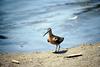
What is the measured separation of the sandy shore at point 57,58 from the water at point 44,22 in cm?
137

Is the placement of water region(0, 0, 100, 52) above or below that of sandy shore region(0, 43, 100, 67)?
below

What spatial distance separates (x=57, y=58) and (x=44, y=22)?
25.9 ft

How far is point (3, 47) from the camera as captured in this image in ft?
49.5

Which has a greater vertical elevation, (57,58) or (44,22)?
(57,58)

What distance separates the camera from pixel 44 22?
19.7 m

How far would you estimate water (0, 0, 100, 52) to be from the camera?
1521cm

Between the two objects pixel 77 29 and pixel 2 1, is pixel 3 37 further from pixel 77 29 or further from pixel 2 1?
pixel 2 1

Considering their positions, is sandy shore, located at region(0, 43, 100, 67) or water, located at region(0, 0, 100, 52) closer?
sandy shore, located at region(0, 43, 100, 67)

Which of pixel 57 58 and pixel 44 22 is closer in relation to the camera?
pixel 57 58

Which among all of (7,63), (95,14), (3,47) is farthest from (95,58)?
(95,14)

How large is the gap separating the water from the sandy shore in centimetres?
137

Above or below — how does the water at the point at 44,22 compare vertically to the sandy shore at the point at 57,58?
below

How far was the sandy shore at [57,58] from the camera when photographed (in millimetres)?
11078

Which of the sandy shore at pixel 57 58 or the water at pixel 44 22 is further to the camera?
the water at pixel 44 22
